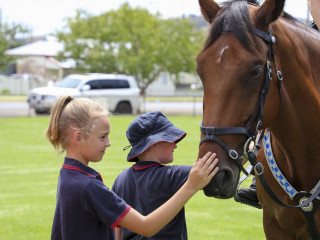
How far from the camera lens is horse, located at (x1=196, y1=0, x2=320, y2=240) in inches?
108

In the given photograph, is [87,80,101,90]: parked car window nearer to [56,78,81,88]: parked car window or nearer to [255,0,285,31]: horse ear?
[56,78,81,88]: parked car window

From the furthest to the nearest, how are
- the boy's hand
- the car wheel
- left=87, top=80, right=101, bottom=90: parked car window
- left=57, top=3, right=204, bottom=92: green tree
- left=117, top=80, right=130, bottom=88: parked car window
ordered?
1. left=57, top=3, right=204, bottom=92: green tree
2. left=117, top=80, right=130, bottom=88: parked car window
3. the car wheel
4. left=87, top=80, right=101, bottom=90: parked car window
5. the boy's hand

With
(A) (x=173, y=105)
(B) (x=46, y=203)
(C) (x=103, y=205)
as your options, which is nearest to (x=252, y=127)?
(C) (x=103, y=205)

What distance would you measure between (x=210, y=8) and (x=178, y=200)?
1.33m

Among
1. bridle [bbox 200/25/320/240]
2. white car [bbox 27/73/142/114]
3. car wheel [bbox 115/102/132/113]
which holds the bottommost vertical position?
car wheel [bbox 115/102/132/113]

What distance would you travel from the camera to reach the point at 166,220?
104 inches

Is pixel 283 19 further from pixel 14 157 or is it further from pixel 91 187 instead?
pixel 14 157

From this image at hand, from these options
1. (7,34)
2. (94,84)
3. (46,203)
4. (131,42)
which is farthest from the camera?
(7,34)

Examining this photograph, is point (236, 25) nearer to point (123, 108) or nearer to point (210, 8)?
point (210, 8)

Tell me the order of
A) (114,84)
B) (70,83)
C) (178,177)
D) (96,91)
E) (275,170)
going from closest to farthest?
(178,177), (275,170), (70,83), (96,91), (114,84)

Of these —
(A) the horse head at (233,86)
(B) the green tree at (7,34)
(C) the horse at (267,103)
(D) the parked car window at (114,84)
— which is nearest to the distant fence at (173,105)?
(D) the parked car window at (114,84)

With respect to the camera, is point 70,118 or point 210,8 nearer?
point 70,118

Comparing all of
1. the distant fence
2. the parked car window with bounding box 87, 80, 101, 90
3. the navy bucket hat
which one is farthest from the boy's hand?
the distant fence

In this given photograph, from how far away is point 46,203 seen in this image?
768 centimetres
